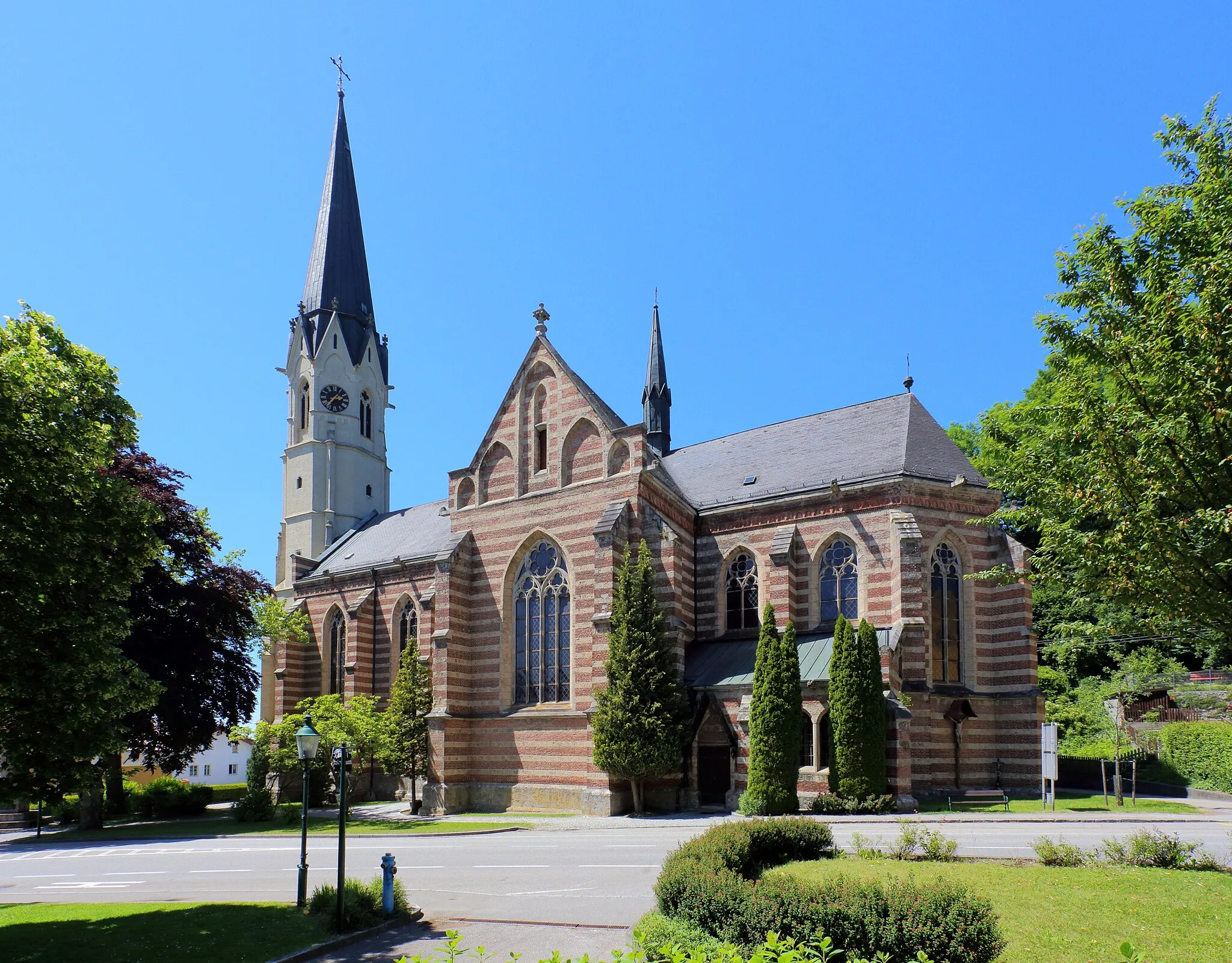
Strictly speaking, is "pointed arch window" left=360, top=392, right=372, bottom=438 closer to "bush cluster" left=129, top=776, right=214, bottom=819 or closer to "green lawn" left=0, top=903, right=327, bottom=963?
"bush cluster" left=129, top=776, right=214, bottom=819

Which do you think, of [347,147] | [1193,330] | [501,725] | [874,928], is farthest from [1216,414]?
[347,147]

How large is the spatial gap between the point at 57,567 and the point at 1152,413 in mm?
15975

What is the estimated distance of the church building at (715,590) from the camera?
29.0 meters

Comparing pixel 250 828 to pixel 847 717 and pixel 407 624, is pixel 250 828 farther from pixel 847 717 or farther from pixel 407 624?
pixel 847 717

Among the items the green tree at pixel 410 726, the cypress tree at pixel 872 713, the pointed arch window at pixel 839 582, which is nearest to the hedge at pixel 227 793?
the green tree at pixel 410 726

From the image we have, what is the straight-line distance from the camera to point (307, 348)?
52.3 metres

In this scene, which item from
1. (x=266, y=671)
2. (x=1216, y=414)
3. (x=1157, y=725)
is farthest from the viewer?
(x=266, y=671)

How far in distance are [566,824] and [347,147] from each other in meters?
44.9

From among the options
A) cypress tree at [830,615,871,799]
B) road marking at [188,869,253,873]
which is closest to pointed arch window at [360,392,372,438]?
cypress tree at [830,615,871,799]

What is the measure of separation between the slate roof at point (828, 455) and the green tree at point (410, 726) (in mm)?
12138

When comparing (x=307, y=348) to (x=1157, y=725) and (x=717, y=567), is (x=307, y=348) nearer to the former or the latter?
(x=717, y=567)

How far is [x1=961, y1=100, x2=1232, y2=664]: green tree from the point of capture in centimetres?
1298

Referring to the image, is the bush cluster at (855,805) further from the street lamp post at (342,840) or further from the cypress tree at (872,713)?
the street lamp post at (342,840)

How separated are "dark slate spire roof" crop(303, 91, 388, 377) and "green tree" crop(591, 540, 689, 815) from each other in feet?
96.6
